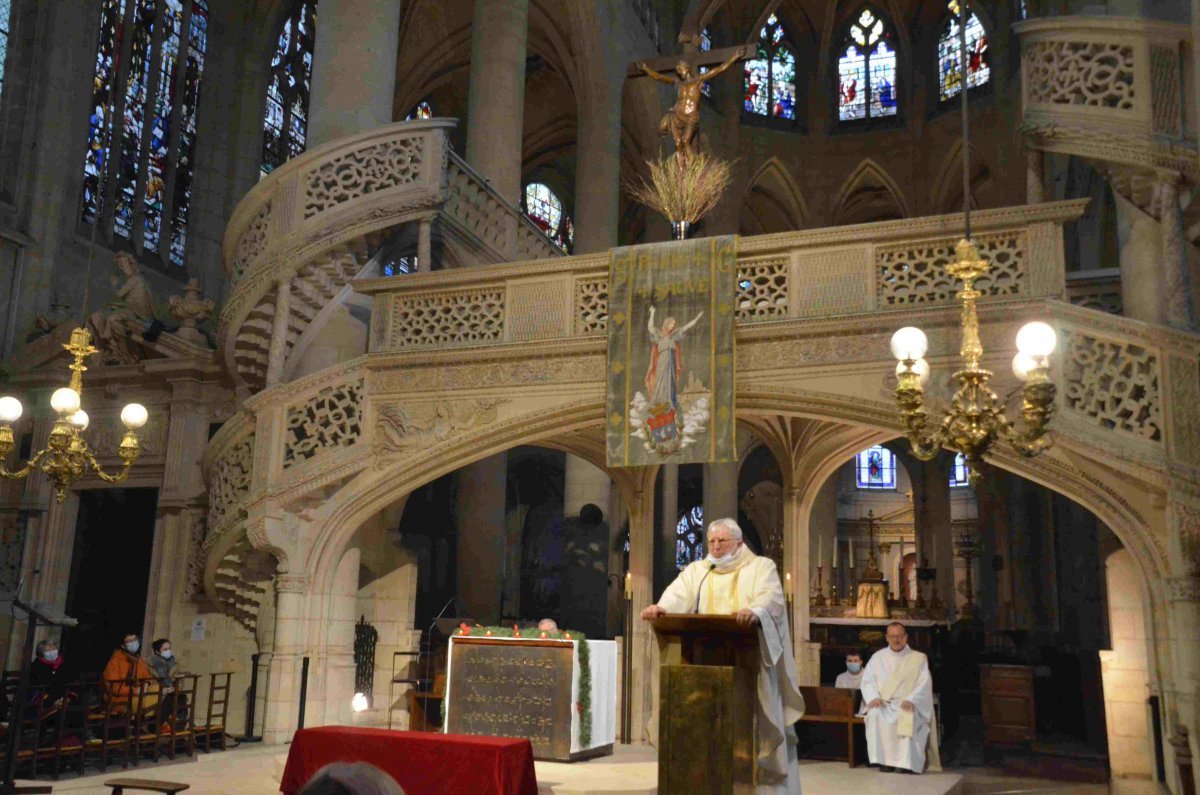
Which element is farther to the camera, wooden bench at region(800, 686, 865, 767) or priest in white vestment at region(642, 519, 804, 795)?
wooden bench at region(800, 686, 865, 767)

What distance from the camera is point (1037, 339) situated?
20.1 feet

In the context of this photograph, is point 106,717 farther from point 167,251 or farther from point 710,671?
point 167,251

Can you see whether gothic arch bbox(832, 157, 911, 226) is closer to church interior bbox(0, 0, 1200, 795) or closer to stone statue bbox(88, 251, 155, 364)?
church interior bbox(0, 0, 1200, 795)

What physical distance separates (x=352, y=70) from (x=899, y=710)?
27.7ft

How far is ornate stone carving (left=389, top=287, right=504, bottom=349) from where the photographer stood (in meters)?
10.4

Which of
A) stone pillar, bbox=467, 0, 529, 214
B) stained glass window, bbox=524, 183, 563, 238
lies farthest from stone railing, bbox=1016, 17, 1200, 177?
stained glass window, bbox=524, 183, 563, 238

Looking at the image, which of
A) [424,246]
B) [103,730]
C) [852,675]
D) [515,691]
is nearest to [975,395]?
Result: [515,691]

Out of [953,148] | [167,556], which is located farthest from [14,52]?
[953,148]

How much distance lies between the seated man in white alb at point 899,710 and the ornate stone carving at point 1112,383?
2.78 metres

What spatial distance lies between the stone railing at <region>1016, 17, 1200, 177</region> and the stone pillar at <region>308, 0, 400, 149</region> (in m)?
6.52

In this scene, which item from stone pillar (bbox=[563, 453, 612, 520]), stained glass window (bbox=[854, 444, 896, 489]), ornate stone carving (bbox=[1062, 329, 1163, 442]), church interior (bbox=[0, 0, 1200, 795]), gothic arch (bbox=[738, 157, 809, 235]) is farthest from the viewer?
stained glass window (bbox=[854, 444, 896, 489])

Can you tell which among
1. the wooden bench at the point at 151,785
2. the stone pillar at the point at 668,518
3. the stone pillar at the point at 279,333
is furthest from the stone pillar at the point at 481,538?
the wooden bench at the point at 151,785

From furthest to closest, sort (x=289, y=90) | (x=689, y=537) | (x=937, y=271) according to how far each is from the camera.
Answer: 1. (x=689, y=537)
2. (x=289, y=90)
3. (x=937, y=271)

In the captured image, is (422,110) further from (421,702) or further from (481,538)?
(421,702)
